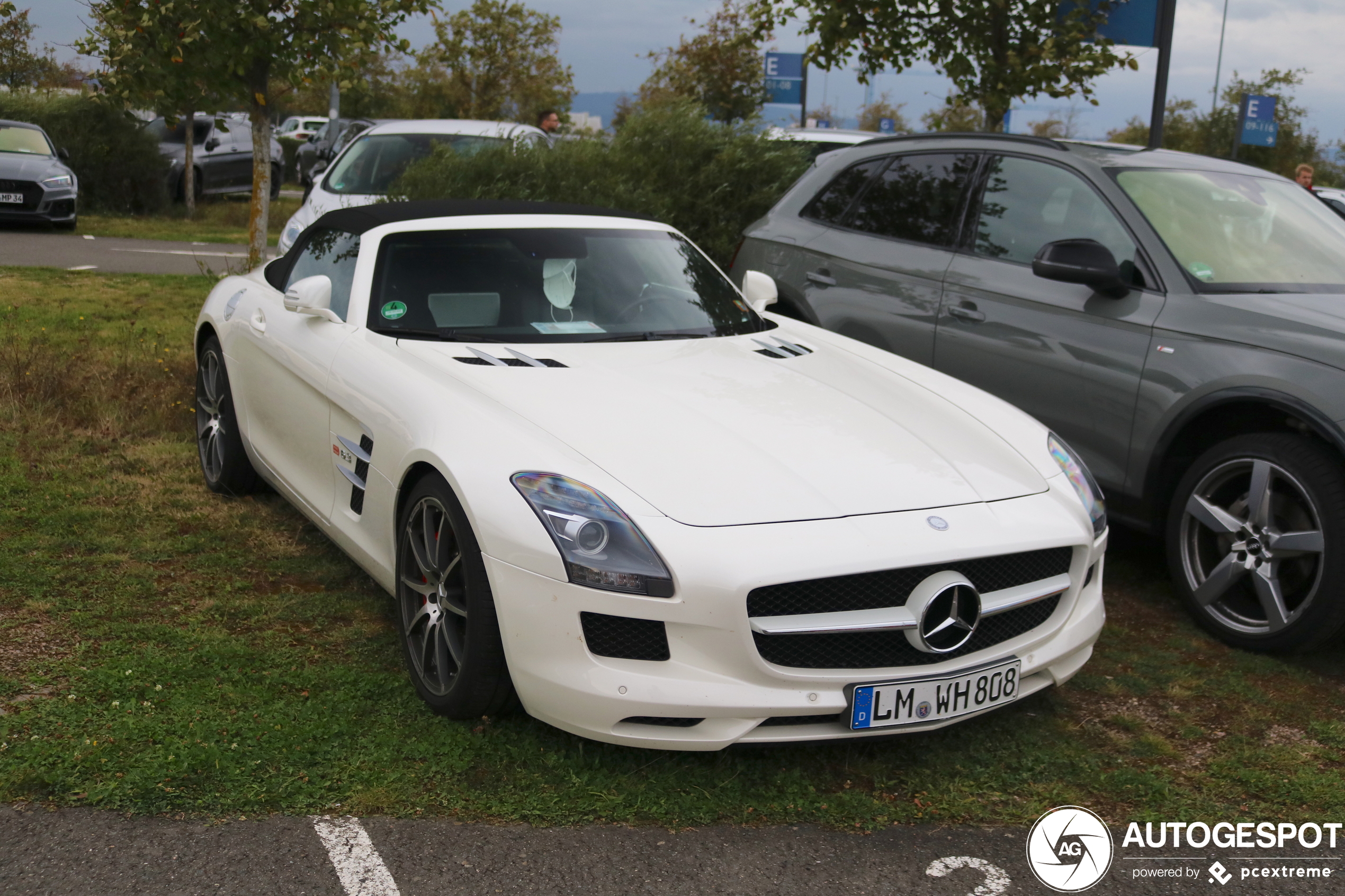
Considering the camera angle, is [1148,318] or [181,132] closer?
[1148,318]

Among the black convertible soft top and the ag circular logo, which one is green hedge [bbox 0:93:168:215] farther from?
the ag circular logo

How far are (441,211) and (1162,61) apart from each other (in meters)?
7.33

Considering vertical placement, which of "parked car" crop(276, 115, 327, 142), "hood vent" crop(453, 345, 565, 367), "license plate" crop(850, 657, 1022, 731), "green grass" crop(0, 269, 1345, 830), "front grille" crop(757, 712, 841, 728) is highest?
"parked car" crop(276, 115, 327, 142)

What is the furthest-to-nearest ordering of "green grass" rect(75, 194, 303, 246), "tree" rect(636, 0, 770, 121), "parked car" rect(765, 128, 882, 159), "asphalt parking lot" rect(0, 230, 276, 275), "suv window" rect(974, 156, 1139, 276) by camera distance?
"tree" rect(636, 0, 770, 121) < "green grass" rect(75, 194, 303, 246) < "asphalt parking lot" rect(0, 230, 276, 275) < "parked car" rect(765, 128, 882, 159) < "suv window" rect(974, 156, 1139, 276)

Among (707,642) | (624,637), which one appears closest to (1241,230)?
(707,642)

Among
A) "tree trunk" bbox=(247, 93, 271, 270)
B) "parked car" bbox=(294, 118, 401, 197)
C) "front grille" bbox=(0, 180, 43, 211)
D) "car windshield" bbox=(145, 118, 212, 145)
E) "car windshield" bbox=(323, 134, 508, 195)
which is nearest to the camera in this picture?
"tree trunk" bbox=(247, 93, 271, 270)

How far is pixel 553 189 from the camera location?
A: 350 inches

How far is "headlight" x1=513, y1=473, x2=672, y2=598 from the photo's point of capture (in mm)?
3049

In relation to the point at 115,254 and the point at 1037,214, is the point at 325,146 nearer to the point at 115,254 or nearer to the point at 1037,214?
the point at 115,254

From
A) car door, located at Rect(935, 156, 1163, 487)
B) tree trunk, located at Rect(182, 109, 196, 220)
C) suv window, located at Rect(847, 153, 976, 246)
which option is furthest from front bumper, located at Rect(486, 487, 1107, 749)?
tree trunk, located at Rect(182, 109, 196, 220)

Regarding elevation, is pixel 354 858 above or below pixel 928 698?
Result: below

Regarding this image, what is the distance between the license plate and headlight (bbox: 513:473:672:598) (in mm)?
580

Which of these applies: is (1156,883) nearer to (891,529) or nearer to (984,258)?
(891,529)

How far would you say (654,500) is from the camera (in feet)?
10.5
